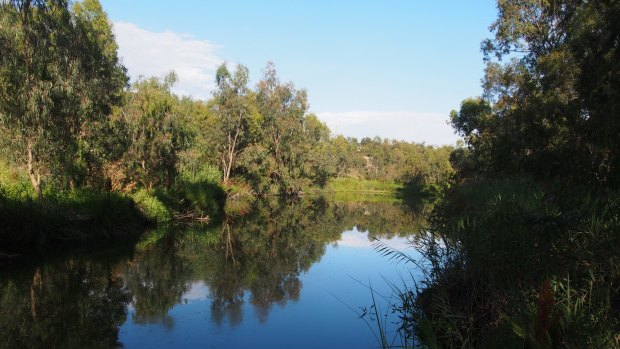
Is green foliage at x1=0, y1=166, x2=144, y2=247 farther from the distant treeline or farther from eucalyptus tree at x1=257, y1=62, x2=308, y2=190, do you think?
eucalyptus tree at x1=257, y1=62, x2=308, y2=190

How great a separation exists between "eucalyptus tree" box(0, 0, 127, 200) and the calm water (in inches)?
140

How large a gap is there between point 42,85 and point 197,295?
8256 millimetres

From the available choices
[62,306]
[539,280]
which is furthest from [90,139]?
[539,280]

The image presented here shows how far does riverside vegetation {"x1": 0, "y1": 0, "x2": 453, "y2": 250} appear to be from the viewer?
1341 cm

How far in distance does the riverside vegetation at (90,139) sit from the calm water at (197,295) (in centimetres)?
177

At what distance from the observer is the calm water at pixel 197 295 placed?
7.17 m

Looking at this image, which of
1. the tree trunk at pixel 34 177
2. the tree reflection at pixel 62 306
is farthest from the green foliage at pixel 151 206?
the tree reflection at pixel 62 306

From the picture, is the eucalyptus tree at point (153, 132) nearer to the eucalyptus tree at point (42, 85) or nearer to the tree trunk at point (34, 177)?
the eucalyptus tree at point (42, 85)

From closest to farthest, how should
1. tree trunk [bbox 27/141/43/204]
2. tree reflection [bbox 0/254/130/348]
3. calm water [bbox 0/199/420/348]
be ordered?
tree reflection [bbox 0/254/130/348]
calm water [bbox 0/199/420/348]
tree trunk [bbox 27/141/43/204]

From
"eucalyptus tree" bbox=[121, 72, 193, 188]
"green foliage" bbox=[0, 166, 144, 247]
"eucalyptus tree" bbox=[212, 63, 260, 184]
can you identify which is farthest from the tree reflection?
"eucalyptus tree" bbox=[212, 63, 260, 184]

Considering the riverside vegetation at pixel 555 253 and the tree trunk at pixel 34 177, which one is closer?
the riverside vegetation at pixel 555 253

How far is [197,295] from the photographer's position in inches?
379

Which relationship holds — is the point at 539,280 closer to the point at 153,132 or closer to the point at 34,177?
the point at 34,177

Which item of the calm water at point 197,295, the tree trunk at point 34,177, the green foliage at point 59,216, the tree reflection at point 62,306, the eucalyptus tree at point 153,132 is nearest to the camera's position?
the tree reflection at point 62,306
